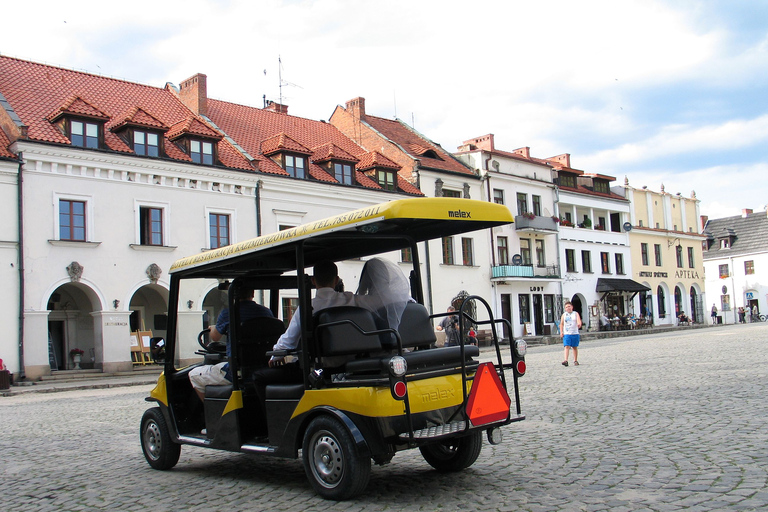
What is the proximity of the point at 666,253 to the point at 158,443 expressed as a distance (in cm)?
5695

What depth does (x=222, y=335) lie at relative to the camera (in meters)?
7.41

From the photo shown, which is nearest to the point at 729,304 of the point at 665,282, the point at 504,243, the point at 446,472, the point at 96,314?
the point at 665,282

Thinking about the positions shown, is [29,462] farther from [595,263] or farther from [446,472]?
[595,263]

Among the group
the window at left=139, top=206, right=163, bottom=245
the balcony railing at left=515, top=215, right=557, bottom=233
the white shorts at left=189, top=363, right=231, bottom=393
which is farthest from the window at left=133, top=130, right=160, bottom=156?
the balcony railing at left=515, top=215, right=557, bottom=233

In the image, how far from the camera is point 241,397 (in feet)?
22.2

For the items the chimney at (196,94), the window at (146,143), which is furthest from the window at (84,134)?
the chimney at (196,94)

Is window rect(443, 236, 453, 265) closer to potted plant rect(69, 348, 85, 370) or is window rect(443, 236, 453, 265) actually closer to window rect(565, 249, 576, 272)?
window rect(565, 249, 576, 272)

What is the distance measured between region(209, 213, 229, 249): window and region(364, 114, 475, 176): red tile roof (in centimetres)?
1367

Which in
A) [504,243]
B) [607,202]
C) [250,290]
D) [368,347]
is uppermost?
[607,202]

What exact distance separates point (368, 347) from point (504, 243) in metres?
39.9

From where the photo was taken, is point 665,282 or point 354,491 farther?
point 665,282

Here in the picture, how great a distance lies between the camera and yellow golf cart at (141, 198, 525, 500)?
5.55 meters

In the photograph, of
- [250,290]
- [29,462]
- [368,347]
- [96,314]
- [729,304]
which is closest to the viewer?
[368,347]

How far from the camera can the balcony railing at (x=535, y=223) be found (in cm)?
4597
